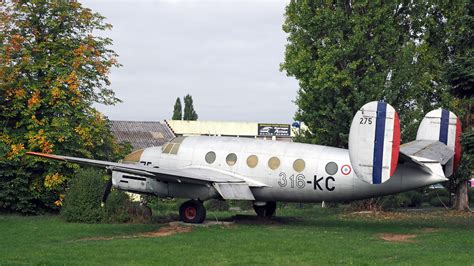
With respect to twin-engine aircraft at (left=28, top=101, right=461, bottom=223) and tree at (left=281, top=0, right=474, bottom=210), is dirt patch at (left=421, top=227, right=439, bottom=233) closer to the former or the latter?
twin-engine aircraft at (left=28, top=101, right=461, bottom=223)

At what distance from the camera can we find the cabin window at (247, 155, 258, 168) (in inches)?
1059

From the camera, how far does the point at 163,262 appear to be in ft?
55.7

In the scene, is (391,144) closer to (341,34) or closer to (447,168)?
(447,168)

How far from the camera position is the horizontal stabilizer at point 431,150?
79.9 ft

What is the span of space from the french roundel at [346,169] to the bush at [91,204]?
8.85 m

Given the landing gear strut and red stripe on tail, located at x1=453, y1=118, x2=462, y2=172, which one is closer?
red stripe on tail, located at x1=453, y1=118, x2=462, y2=172

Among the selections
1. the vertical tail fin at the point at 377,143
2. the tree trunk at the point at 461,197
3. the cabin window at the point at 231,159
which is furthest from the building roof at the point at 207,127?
the vertical tail fin at the point at 377,143

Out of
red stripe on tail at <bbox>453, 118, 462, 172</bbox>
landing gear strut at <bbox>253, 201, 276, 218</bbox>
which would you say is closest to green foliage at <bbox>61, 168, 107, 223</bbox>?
landing gear strut at <bbox>253, 201, 276, 218</bbox>

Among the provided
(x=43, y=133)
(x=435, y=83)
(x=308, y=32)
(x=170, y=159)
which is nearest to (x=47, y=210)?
(x=43, y=133)

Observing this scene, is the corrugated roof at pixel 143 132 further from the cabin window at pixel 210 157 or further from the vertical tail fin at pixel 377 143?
the vertical tail fin at pixel 377 143

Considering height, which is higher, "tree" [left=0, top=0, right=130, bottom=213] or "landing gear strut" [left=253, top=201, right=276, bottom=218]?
"tree" [left=0, top=0, right=130, bottom=213]

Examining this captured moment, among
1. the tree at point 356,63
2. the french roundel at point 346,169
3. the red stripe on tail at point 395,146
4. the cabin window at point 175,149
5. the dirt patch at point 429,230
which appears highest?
the tree at point 356,63

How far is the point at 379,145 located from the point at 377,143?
0.09 meters

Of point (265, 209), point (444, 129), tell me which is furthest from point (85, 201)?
point (444, 129)
